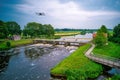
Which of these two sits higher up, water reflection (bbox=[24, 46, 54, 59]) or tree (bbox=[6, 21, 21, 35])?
tree (bbox=[6, 21, 21, 35])

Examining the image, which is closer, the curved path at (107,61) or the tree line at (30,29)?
the curved path at (107,61)

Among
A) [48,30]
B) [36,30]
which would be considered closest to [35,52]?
[36,30]

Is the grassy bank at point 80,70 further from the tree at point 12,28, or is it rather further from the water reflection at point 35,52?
the tree at point 12,28

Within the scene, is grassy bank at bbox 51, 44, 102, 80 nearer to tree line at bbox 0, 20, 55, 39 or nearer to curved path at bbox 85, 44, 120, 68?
curved path at bbox 85, 44, 120, 68

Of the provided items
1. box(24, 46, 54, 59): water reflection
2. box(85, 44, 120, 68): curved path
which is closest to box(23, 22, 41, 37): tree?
box(24, 46, 54, 59): water reflection

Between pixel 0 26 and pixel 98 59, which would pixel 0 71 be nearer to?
pixel 98 59

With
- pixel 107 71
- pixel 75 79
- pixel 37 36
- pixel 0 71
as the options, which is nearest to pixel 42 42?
pixel 37 36

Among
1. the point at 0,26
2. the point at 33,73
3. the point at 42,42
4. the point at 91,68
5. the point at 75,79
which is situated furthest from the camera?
the point at 42,42

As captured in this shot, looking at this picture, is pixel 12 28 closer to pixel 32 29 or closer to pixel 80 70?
pixel 32 29

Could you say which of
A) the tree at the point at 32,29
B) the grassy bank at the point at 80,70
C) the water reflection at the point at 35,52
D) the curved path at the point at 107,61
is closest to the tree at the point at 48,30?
the tree at the point at 32,29

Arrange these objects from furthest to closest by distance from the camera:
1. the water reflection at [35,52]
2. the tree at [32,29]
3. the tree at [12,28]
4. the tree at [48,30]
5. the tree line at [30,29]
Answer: the tree at [48,30]
the tree at [32,29]
the tree line at [30,29]
the tree at [12,28]
the water reflection at [35,52]

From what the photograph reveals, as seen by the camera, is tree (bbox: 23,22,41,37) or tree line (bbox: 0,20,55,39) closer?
tree line (bbox: 0,20,55,39)
